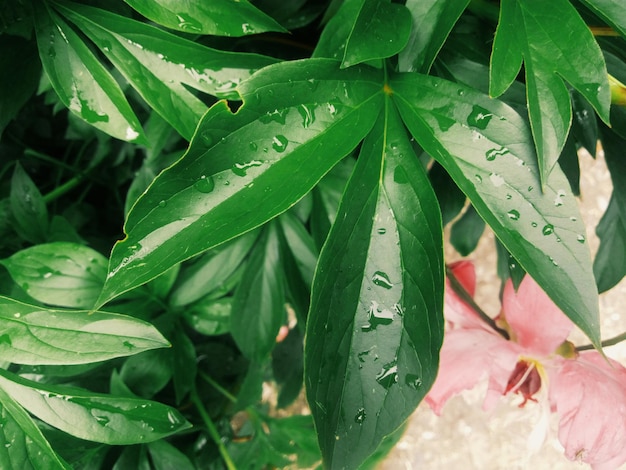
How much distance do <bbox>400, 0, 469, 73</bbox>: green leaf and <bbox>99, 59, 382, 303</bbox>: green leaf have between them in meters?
0.05

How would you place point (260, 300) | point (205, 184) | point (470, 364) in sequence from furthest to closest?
1. point (260, 300)
2. point (470, 364)
3. point (205, 184)

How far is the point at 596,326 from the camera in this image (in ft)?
0.85

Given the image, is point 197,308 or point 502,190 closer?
point 502,190

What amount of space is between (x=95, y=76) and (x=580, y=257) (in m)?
0.29

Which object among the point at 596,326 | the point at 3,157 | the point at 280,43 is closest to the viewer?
the point at 596,326

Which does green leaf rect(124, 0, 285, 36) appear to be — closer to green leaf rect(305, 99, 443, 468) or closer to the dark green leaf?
green leaf rect(305, 99, 443, 468)

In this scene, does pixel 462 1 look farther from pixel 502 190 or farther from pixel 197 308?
pixel 197 308

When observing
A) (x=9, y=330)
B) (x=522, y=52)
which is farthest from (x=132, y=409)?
(x=522, y=52)

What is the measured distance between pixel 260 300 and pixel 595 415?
27 centimetres

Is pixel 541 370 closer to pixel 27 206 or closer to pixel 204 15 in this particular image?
pixel 204 15

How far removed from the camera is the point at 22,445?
0.29 m

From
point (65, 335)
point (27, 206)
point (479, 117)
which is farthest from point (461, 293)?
point (27, 206)

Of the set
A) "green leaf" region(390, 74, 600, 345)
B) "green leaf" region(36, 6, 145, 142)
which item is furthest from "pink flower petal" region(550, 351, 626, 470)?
"green leaf" region(36, 6, 145, 142)

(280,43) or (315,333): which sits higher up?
(280,43)
